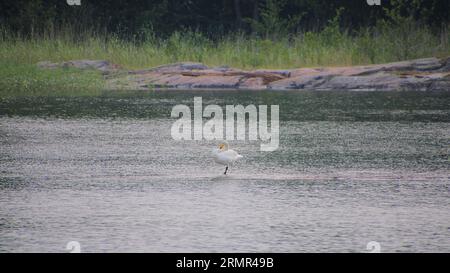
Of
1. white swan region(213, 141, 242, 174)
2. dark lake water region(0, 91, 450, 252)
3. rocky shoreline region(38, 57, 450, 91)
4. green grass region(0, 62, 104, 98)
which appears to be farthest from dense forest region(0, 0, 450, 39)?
white swan region(213, 141, 242, 174)

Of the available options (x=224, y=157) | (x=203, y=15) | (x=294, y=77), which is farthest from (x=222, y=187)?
(x=203, y=15)

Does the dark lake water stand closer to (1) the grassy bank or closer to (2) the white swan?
(2) the white swan

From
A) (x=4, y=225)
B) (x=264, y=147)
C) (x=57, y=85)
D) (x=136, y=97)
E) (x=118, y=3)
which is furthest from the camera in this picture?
(x=118, y=3)

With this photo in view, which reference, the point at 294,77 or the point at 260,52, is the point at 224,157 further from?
the point at 260,52

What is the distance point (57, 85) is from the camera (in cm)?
2869

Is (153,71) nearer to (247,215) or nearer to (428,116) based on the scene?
(428,116)

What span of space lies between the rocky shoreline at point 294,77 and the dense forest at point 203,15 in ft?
31.1

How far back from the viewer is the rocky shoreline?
29000 mm

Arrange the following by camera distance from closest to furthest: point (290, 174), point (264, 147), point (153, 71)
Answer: point (290, 174), point (264, 147), point (153, 71)

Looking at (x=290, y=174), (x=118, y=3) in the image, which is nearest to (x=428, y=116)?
(x=290, y=174)

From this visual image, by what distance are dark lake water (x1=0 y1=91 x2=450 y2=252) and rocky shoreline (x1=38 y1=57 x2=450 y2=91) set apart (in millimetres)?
8503

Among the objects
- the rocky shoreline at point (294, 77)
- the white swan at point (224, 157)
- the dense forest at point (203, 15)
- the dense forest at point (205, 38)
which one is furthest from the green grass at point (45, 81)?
the white swan at point (224, 157)

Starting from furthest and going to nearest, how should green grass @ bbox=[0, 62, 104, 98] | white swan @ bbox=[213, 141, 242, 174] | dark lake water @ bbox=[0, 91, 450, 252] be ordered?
green grass @ bbox=[0, 62, 104, 98]
white swan @ bbox=[213, 141, 242, 174]
dark lake water @ bbox=[0, 91, 450, 252]

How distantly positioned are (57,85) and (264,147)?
13921mm
